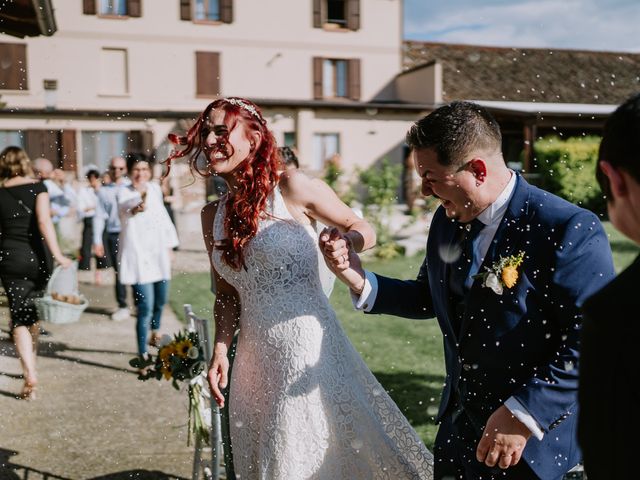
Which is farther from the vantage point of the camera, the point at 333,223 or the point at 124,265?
the point at 124,265

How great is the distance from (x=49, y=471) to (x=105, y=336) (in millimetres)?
3652

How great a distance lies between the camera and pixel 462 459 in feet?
7.60

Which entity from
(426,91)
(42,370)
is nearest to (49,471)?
(42,370)

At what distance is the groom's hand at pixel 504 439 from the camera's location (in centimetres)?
200

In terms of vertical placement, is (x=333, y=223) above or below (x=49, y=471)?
above

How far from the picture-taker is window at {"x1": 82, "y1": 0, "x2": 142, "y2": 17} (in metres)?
25.9

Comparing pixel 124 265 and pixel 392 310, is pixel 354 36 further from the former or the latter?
pixel 392 310

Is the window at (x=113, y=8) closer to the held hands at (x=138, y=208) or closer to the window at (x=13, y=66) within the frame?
the window at (x=13, y=66)

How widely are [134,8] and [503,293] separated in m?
26.4

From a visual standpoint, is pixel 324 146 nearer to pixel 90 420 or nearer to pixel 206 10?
pixel 206 10

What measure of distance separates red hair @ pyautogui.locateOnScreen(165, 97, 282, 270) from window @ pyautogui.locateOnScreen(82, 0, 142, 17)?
24877 mm

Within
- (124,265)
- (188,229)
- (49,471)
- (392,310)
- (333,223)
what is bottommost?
(188,229)

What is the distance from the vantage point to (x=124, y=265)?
6664 mm

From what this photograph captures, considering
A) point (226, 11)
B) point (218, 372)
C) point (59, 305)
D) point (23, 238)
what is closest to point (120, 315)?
point (59, 305)
